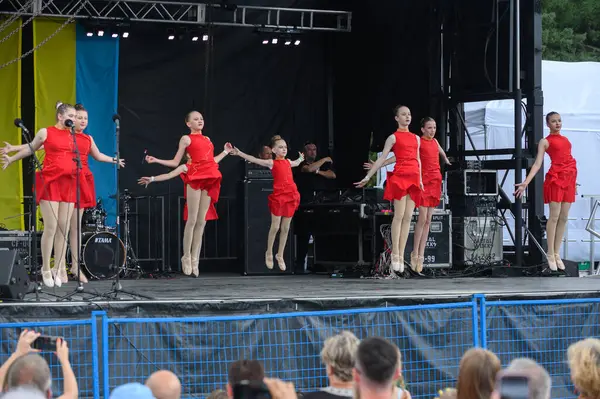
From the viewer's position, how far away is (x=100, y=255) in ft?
39.9

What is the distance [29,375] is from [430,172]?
8366mm

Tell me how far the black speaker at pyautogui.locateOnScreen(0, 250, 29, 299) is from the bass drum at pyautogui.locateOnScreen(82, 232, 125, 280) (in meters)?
3.64

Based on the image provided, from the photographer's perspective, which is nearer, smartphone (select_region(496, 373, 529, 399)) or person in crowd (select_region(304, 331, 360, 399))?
smartphone (select_region(496, 373, 529, 399))

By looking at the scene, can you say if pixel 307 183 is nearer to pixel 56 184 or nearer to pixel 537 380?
pixel 56 184

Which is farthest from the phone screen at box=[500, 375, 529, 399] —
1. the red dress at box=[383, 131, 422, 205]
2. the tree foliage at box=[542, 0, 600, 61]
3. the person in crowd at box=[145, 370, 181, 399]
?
the tree foliage at box=[542, 0, 600, 61]

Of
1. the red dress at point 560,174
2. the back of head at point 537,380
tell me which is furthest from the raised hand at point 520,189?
the back of head at point 537,380

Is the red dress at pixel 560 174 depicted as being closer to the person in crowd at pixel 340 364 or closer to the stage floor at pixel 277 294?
the stage floor at pixel 277 294

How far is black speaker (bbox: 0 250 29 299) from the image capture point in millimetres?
7855

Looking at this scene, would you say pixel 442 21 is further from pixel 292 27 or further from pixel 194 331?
pixel 194 331

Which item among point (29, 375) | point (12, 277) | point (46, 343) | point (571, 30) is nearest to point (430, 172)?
point (12, 277)

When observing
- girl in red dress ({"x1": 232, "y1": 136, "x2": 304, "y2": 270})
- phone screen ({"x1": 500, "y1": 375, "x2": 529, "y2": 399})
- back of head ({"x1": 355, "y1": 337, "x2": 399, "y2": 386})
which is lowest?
back of head ({"x1": 355, "y1": 337, "x2": 399, "y2": 386})

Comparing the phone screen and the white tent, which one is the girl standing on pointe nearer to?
the white tent

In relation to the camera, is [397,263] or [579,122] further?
[579,122]

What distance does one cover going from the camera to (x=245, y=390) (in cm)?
324
